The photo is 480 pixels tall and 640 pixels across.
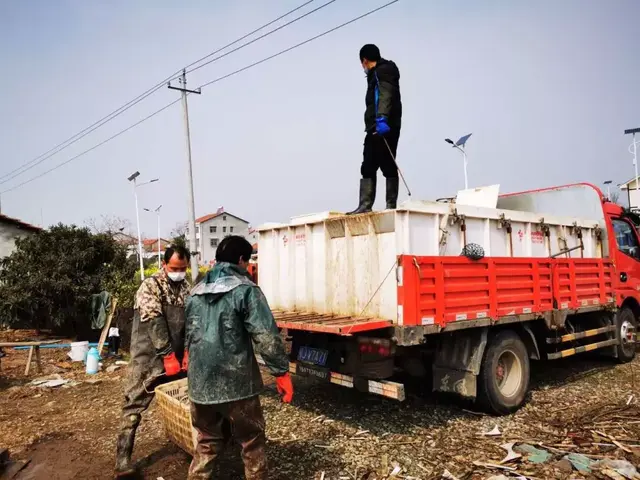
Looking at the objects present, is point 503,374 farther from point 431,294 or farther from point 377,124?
point 377,124

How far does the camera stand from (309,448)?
4.67 meters

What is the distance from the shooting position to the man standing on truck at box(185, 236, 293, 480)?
3.18m

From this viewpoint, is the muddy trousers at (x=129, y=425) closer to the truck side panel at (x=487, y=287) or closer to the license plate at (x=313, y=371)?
the license plate at (x=313, y=371)

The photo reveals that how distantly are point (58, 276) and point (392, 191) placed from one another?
872 centimetres

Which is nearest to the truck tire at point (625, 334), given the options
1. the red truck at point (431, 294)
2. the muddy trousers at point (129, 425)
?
the red truck at point (431, 294)

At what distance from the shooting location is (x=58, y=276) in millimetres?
11148

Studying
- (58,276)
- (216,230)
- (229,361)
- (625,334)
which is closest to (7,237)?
(58,276)

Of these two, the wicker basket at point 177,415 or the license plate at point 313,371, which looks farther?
the license plate at point 313,371

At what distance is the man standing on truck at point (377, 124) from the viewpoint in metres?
5.57

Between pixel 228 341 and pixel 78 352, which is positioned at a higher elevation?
pixel 228 341

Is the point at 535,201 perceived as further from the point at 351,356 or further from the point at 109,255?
the point at 109,255

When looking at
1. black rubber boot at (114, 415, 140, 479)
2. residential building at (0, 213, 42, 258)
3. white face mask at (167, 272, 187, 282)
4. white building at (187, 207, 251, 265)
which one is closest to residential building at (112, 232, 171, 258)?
white face mask at (167, 272, 187, 282)

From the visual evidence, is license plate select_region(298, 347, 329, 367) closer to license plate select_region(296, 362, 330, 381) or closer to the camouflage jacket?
license plate select_region(296, 362, 330, 381)

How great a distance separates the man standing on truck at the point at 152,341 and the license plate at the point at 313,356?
5.34ft
